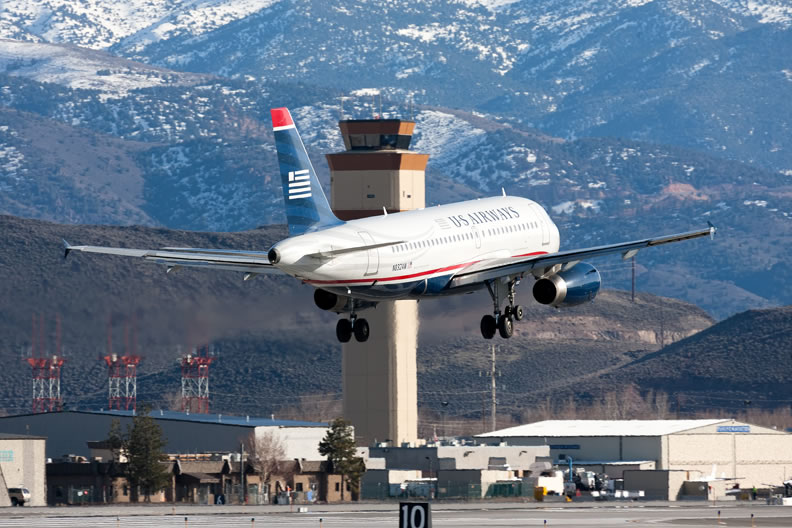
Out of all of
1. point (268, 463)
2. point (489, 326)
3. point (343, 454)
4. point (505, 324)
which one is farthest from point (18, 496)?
point (505, 324)

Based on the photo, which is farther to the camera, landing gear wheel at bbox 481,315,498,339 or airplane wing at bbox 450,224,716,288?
landing gear wheel at bbox 481,315,498,339

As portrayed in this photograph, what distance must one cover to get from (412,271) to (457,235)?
16.5 feet

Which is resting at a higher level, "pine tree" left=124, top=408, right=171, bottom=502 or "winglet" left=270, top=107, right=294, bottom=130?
"winglet" left=270, top=107, right=294, bottom=130

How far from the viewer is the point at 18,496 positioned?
173250 millimetres

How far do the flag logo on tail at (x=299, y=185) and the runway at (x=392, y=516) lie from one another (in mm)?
42986

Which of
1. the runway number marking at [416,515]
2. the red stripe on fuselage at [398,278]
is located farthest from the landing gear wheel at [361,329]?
the runway number marking at [416,515]

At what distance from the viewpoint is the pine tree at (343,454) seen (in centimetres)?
19250

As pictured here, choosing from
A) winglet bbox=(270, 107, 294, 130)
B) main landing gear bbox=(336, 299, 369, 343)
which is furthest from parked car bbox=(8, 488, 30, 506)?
winglet bbox=(270, 107, 294, 130)

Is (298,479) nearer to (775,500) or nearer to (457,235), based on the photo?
(775,500)

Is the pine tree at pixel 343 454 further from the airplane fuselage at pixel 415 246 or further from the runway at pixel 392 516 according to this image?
the airplane fuselage at pixel 415 246

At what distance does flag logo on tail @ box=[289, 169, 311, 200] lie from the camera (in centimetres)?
8900

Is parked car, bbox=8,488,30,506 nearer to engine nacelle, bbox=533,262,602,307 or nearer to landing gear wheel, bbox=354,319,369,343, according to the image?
landing gear wheel, bbox=354,319,369,343

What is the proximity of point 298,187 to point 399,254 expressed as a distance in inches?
237

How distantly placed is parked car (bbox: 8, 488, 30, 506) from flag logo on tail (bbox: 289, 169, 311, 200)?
93005 millimetres
